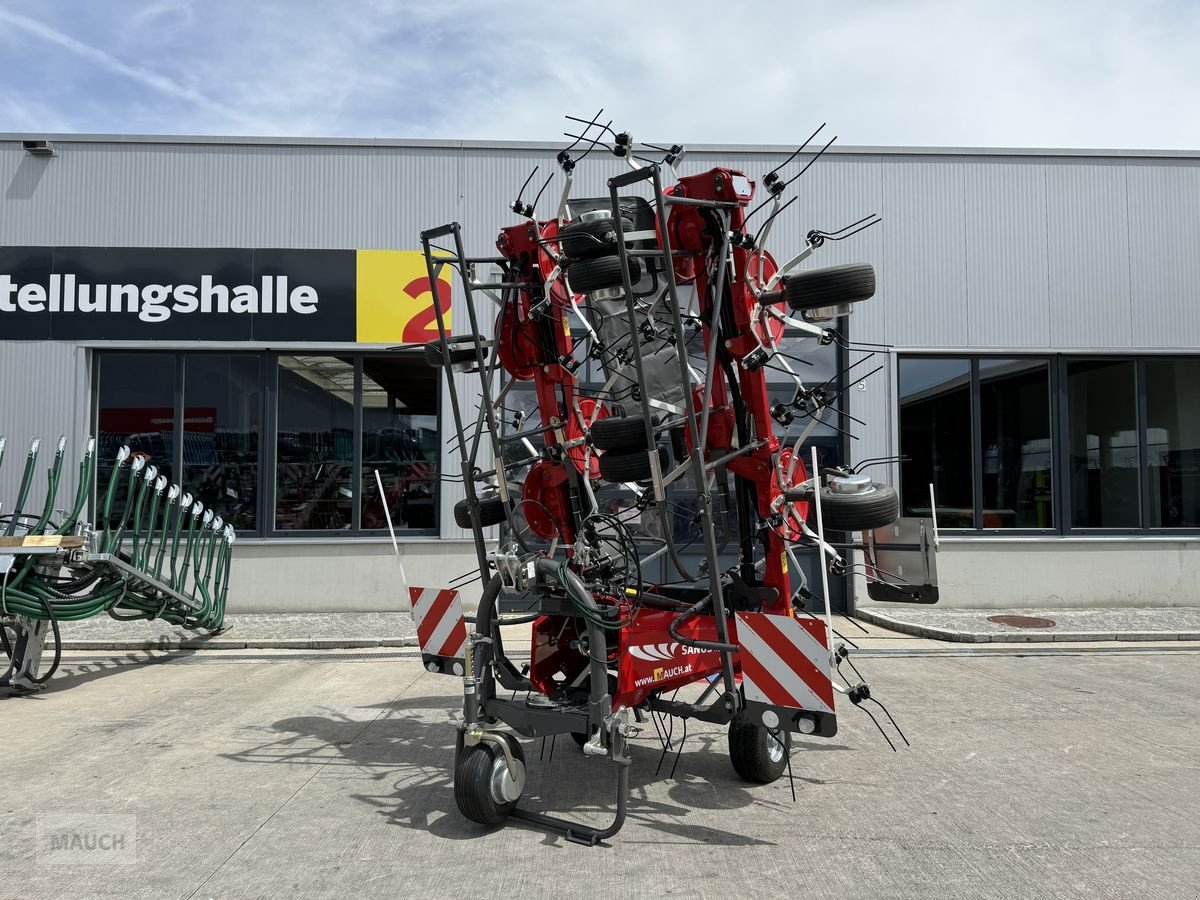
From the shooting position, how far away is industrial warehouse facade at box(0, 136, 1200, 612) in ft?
43.1

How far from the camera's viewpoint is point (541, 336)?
6020mm

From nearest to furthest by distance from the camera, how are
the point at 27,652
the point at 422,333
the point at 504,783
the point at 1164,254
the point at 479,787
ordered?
the point at 479,787 → the point at 504,783 → the point at 27,652 → the point at 422,333 → the point at 1164,254

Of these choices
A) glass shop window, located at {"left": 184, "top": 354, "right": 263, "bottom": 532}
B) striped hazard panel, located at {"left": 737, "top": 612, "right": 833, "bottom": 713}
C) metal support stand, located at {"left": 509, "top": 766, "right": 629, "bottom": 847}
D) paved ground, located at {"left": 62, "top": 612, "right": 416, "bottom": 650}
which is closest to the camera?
metal support stand, located at {"left": 509, "top": 766, "right": 629, "bottom": 847}

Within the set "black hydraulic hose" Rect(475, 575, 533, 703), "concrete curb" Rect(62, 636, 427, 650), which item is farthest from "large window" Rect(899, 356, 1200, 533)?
"black hydraulic hose" Rect(475, 575, 533, 703)

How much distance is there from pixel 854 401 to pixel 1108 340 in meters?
4.07

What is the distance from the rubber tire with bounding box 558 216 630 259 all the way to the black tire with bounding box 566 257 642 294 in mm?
55

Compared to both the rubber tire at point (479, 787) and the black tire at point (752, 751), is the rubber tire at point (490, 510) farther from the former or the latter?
the black tire at point (752, 751)

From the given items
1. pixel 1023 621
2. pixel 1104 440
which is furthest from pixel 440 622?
pixel 1104 440

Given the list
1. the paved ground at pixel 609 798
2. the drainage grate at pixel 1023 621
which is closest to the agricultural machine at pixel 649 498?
the paved ground at pixel 609 798

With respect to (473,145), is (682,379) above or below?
below

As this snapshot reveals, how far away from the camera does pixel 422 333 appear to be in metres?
13.3

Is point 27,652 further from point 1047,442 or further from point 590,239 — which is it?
point 1047,442

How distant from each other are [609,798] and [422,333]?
9.18 meters

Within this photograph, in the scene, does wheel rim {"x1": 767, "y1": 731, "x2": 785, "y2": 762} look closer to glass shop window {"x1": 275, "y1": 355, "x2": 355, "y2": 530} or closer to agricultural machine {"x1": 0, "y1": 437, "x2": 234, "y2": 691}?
agricultural machine {"x1": 0, "y1": 437, "x2": 234, "y2": 691}
